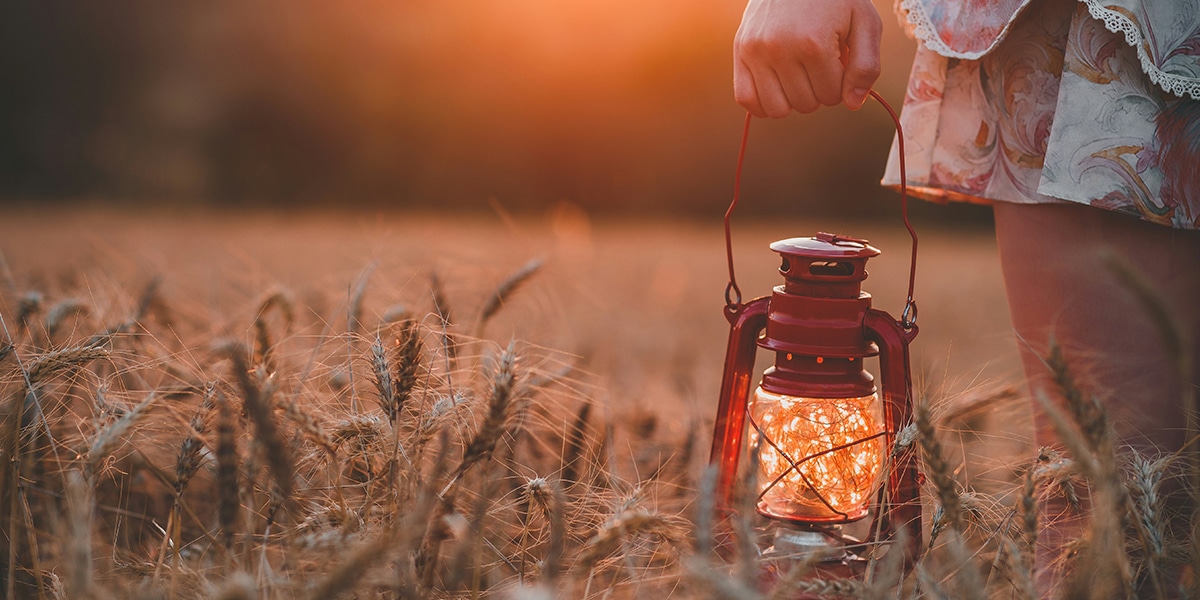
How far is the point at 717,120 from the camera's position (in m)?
11.9

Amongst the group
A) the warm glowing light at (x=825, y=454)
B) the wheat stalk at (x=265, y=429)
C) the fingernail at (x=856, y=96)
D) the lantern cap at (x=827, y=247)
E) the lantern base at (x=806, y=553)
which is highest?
the fingernail at (x=856, y=96)

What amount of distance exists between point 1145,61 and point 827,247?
40cm

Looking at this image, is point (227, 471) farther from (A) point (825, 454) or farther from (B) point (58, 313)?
(B) point (58, 313)

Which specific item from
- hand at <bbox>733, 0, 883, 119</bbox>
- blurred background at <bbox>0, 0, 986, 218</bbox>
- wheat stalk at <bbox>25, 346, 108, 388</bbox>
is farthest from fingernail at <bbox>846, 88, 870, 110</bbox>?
blurred background at <bbox>0, 0, 986, 218</bbox>

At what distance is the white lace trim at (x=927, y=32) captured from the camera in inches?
46.7

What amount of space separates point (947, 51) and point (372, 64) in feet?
32.0

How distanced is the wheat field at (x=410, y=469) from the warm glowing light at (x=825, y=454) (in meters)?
0.09

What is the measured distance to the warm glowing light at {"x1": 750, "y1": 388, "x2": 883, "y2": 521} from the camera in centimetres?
120

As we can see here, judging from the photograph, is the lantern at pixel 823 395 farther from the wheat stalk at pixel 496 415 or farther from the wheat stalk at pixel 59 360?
the wheat stalk at pixel 59 360

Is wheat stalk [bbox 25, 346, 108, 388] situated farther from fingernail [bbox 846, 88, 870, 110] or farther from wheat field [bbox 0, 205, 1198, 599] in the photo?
fingernail [bbox 846, 88, 870, 110]

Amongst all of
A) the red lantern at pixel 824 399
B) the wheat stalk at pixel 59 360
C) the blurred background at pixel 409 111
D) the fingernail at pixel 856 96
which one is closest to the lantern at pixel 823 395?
the red lantern at pixel 824 399

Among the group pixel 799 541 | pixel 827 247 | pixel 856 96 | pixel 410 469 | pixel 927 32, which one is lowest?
pixel 799 541

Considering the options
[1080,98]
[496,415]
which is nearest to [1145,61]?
[1080,98]

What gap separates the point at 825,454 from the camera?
118 centimetres
